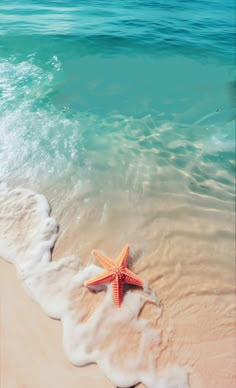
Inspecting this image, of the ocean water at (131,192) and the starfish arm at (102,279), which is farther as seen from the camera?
the starfish arm at (102,279)

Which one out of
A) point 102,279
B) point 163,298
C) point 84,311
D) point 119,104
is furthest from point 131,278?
point 119,104

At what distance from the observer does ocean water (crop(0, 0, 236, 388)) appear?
11.8 ft

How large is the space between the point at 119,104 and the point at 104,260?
18.9ft

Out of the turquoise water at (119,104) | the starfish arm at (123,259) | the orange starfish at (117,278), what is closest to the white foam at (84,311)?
the orange starfish at (117,278)

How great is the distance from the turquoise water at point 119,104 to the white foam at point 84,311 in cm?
156

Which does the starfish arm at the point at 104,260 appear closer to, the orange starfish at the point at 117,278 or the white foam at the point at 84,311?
the orange starfish at the point at 117,278

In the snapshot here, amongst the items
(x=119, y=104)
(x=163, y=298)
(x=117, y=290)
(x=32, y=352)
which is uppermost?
(x=119, y=104)

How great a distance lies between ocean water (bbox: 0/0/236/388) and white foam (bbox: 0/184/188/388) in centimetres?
2

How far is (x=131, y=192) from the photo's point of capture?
18.2ft

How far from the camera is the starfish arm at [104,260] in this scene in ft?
13.1

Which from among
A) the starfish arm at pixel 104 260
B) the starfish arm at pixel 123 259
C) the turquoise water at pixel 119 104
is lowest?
the starfish arm at pixel 104 260

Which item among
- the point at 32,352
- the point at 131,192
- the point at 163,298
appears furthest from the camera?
the point at 131,192

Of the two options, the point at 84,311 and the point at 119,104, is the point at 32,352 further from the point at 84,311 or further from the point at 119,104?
the point at 119,104

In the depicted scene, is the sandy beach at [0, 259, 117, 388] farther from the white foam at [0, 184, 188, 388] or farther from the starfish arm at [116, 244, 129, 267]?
the starfish arm at [116, 244, 129, 267]
